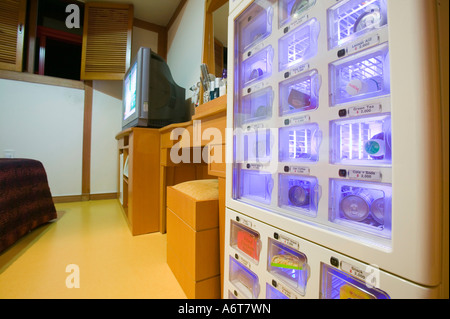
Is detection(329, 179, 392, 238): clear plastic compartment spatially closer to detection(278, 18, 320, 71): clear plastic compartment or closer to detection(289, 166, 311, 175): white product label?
detection(289, 166, 311, 175): white product label

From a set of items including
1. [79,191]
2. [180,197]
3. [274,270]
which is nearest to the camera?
[274,270]

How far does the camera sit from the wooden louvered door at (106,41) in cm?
270

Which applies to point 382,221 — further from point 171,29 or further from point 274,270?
point 171,29

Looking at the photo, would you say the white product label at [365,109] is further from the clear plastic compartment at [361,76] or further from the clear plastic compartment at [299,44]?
the clear plastic compartment at [299,44]

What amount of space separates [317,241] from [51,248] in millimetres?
1800

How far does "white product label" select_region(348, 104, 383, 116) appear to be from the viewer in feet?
1.36

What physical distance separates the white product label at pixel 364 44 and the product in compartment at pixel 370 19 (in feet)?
0.18

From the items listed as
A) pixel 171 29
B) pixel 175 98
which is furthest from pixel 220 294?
pixel 171 29

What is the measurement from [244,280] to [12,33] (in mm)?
3655

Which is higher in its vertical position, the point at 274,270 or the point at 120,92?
the point at 120,92

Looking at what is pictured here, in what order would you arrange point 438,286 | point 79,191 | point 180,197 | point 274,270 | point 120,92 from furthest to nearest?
point 120,92, point 79,191, point 180,197, point 274,270, point 438,286

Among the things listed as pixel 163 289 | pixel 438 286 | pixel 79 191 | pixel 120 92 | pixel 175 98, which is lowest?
pixel 163 289

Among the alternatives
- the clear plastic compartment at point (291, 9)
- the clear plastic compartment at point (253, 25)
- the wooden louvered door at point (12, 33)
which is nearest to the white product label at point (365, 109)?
the clear plastic compartment at point (291, 9)

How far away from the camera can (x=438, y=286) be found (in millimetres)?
336
